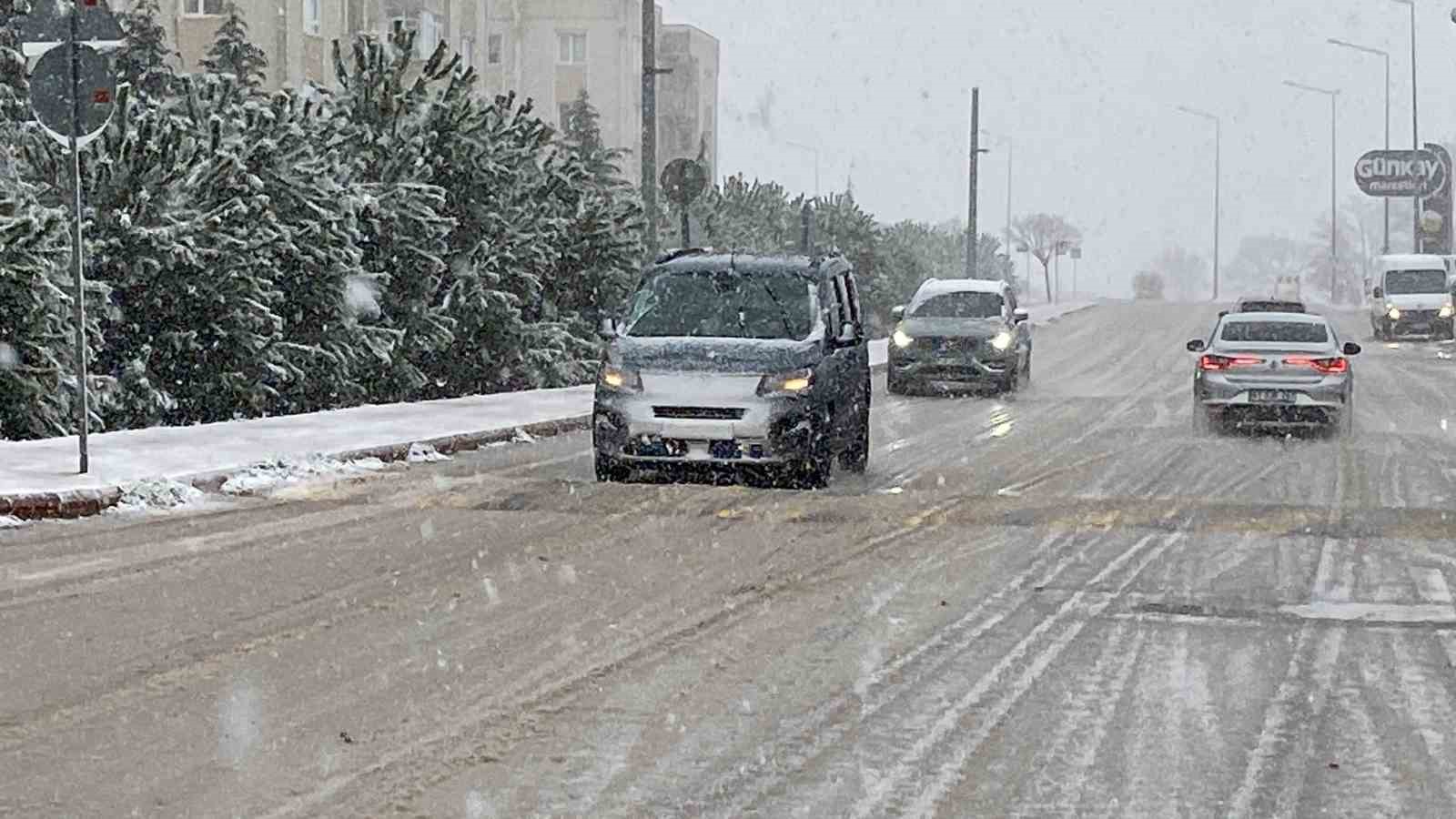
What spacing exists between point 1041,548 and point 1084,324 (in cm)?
5110

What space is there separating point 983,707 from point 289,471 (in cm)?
946

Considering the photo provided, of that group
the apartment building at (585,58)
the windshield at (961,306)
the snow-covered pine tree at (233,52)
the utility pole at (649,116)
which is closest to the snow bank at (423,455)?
the utility pole at (649,116)

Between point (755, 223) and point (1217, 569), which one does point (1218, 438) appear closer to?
point (1217, 569)

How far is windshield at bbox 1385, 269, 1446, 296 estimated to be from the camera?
184 feet

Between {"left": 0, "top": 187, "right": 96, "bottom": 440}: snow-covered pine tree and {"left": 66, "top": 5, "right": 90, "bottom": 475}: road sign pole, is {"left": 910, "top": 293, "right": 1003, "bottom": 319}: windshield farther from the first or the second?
{"left": 66, "top": 5, "right": 90, "bottom": 475}: road sign pole

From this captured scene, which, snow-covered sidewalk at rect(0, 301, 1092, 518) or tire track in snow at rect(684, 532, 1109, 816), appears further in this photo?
snow-covered sidewalk at rect(0, 301, 1092, 518)

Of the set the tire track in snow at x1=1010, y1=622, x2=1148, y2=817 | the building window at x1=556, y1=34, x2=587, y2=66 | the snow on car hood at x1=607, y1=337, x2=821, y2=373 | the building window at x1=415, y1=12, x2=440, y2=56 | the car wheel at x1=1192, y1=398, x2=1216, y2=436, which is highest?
the building window at x1=556, y1=34, x2=587, y2=66

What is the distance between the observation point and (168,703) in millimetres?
8266

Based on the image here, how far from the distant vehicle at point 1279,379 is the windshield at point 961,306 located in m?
7.88

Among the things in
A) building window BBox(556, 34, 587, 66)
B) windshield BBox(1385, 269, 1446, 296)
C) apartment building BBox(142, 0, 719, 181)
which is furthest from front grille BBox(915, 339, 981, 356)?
building window BBox(556, 34, 587, 66)

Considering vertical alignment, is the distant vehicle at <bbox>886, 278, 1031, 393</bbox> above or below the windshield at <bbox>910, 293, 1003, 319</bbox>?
below

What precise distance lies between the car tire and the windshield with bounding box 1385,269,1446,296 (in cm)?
4255

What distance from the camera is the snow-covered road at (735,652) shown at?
712cm

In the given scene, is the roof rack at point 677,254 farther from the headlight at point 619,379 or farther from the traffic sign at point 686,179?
the traffic sign at point 686,179
